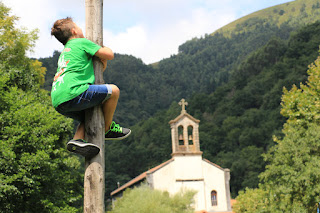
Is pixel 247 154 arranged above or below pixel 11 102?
above

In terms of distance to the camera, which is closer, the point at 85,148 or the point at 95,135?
the point at 85,148

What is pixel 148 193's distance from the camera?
3016cm

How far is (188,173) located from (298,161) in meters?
19.9

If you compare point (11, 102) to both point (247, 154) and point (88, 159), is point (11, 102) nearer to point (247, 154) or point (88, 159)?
point (88, 159)

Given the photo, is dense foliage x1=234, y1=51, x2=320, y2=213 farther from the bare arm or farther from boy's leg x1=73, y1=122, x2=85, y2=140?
the bare arm

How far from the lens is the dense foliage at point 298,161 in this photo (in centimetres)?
1795

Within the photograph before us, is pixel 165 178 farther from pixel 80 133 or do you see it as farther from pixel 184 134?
pixel 80 133

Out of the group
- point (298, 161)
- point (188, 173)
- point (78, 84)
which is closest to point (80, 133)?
point (78, 84)

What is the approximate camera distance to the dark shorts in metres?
4.48

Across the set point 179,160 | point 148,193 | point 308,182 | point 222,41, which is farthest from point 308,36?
point 222,41

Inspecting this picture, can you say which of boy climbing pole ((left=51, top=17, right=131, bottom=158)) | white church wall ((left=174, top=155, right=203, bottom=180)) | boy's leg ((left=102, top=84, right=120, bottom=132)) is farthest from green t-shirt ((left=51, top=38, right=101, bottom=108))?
white church wall ((left=174, top=155, right=203, bottom=180))

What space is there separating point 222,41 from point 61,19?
18993 cm

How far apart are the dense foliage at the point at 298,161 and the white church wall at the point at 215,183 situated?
689 inches

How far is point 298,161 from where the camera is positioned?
723 inches
